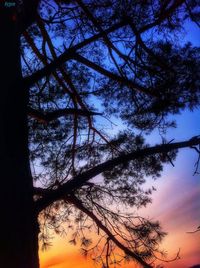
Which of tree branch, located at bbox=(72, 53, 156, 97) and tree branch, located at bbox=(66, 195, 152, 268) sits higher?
tree branch, located at bbox=(72, 53, 156, 97)

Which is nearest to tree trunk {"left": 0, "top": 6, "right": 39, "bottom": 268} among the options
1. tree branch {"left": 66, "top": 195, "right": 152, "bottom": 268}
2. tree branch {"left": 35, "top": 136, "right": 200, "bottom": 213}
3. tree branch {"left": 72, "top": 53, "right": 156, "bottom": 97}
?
tree branch {"left": 35, "top": 136, "right": 200, "bottom": 213}

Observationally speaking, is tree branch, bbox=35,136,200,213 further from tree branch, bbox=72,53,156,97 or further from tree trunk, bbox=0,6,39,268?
tree branch, bbox=72,53,156,97

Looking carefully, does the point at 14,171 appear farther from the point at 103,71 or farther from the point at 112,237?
the point at 112,237

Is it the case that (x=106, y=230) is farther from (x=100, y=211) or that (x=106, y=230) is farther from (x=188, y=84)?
(x=188, y=84)

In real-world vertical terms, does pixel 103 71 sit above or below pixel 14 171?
above

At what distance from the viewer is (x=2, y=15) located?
8.11 ft

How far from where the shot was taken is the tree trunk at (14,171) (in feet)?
5.88

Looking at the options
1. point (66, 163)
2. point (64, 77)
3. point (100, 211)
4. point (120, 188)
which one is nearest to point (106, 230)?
point (100, 211)

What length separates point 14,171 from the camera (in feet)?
6.41

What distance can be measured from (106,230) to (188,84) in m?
1.57

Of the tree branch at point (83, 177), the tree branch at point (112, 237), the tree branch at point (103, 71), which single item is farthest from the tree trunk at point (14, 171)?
the tree branch at point (112, 237)

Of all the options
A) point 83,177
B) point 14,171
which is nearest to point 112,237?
point 83,177

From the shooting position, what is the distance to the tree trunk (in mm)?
1792

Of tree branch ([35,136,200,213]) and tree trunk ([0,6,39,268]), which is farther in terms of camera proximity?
→ tree branch ([35,136,200,213])
